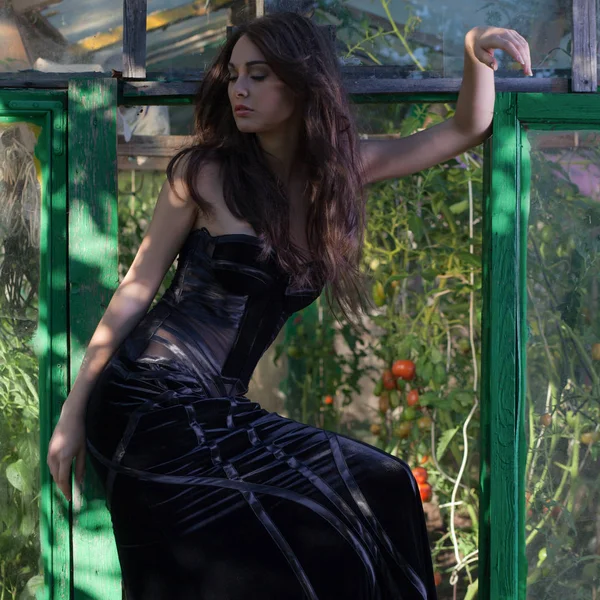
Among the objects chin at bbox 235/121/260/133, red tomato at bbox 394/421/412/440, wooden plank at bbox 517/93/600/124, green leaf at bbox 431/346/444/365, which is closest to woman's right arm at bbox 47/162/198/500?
chin at bbox 235/121/260/133

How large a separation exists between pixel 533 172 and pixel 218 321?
1.05 meters

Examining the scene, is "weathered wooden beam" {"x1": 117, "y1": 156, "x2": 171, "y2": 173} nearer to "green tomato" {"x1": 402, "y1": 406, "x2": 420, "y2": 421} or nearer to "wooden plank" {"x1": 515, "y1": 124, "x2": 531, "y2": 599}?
"green tomato" {"x1": 402, "y1": 406, "x2": 420, "y2": 421}

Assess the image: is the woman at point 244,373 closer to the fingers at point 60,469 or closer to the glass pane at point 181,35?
the fingers at point 60,469

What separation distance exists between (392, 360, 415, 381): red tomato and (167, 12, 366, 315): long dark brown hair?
1.27 meters

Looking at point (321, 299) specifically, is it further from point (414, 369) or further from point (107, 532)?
point (107, 532)

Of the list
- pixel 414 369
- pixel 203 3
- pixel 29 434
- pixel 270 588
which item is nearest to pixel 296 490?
pixel 270 588

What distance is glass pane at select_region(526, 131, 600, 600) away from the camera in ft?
9.59

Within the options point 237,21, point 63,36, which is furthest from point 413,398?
point 63,36

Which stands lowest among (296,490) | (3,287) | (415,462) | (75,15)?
(415,462)

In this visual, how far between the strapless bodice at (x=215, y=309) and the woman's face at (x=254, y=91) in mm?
294

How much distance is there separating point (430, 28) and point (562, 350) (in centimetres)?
98

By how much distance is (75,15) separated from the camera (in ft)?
9.64

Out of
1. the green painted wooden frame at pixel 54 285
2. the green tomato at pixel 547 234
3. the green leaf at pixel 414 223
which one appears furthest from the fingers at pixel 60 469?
the green leaf at pixel 414 223

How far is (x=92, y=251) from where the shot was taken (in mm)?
2893
